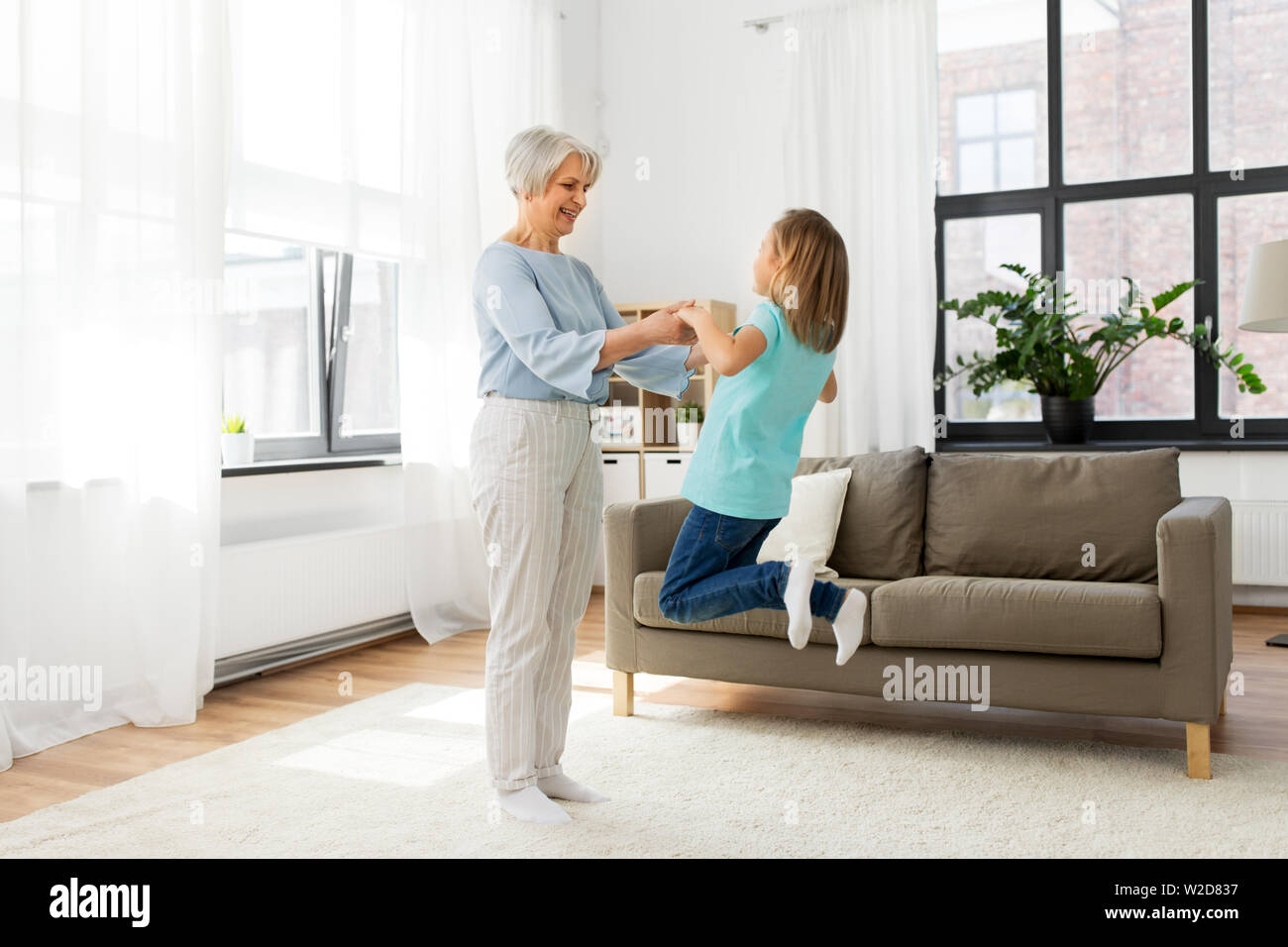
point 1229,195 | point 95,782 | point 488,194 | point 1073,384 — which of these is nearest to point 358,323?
point 488,194

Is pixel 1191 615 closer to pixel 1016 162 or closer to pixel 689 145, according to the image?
pixel 1016 162

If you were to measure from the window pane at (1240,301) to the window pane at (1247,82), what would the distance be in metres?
0.20

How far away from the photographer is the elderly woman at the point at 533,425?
2232 mm

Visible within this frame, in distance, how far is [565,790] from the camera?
253cm

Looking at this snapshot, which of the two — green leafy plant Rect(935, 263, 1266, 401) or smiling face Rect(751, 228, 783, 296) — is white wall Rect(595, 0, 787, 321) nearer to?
green leafy plant Rect(935, 263, 1266, 401)

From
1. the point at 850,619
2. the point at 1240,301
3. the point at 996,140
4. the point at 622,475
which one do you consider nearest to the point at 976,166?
the point at 996,140

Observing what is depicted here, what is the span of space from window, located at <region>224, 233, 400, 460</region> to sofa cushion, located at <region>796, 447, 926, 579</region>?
217cm

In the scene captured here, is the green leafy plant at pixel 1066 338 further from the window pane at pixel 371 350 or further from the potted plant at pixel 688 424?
the window pane at pixel 371 350

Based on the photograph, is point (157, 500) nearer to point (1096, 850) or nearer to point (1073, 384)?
point (1096, 850)

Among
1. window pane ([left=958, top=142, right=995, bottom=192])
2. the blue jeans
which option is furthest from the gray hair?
window pane ([left=958, top=142, right=995, bottom=192])

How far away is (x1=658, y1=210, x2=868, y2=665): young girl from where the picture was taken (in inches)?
95.8

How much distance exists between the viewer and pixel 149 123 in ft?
10.8

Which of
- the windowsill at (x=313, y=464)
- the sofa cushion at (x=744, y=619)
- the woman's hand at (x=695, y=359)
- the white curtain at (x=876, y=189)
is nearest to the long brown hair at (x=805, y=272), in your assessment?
the woman's hand at (x=695, y=359)
